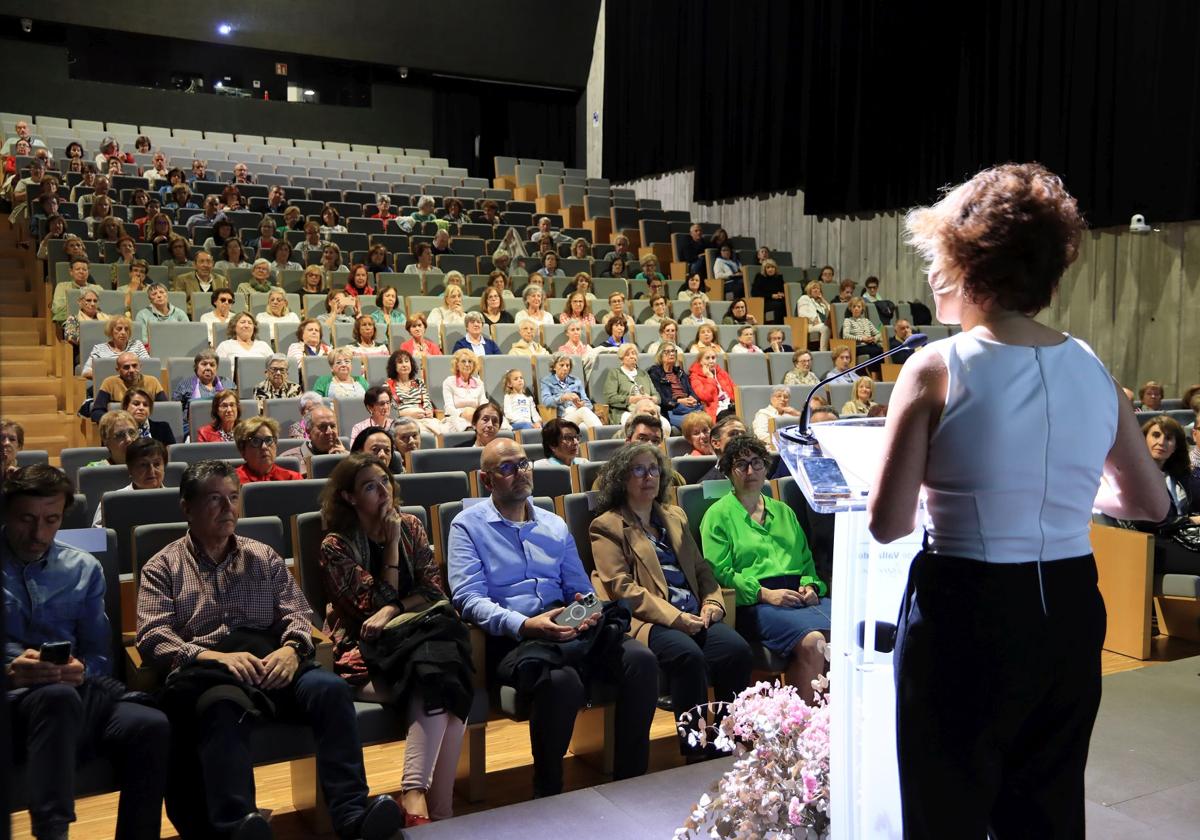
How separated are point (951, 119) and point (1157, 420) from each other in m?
5.12

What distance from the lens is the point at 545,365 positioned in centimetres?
575

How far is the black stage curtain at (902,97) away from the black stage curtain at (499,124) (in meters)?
1.05

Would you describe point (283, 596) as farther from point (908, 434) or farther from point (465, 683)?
Answer: point (908, 434)

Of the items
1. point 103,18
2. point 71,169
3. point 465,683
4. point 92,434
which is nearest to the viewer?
point 465,683

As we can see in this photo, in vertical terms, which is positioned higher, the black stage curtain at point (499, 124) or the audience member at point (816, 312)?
the black stage curtain at point (499, 124)

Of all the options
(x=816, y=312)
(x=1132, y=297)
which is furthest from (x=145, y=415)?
(x=1132, y=297)

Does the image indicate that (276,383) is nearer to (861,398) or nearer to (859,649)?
(861,398)

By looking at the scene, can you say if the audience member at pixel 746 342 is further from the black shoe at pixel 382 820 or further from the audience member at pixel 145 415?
the black shoe at pixel 382 820

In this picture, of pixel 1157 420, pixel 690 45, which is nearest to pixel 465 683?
pixel 1157 420

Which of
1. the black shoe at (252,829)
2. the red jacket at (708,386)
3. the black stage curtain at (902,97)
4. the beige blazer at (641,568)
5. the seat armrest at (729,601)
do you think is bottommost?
the black shoe at (252,829)

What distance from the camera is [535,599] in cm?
265

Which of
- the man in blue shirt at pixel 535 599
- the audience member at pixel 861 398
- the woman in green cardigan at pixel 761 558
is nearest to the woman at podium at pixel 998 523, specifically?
the man in blue shirt at pixel 535 599

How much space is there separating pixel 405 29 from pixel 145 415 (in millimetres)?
8935

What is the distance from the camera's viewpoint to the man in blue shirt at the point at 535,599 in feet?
7.93
